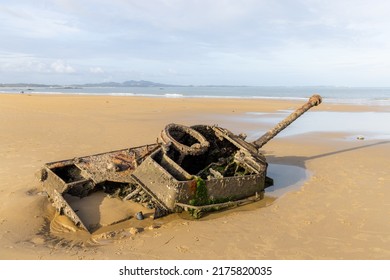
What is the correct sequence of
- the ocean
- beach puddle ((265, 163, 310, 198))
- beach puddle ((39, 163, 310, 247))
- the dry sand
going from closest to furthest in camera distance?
the dry sand → beach puddle ((39, 163, 310, 247)) → beach puddle ((265, 163, 310, 198)) → the ocean

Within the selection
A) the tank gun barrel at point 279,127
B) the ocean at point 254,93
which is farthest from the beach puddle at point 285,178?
the ocean at point 254,93

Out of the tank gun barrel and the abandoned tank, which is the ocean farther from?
the abandoned tank

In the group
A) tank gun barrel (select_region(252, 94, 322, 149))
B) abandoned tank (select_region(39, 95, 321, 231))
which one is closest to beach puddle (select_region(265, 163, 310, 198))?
abandoned tank (select_region(39, 95, 321, 231))

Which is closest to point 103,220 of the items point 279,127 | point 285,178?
point 285,178

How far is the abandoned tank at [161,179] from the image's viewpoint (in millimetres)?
6422

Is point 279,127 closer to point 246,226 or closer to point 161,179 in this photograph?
point 246,226

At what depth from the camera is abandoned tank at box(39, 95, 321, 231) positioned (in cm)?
642

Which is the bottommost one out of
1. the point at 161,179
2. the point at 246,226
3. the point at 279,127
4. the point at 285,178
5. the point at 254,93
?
the point at 246,226

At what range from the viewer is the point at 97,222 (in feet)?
20.2

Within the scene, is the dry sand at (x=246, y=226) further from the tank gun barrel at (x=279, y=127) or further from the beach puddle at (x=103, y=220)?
the tank gun barrel at (x=279, y=127)

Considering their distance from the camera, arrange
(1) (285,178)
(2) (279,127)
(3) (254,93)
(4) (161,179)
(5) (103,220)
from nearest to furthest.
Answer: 1. (5) (103,220)
2. (4) (161,179)
3. (1) (285,178)
4. (2) (279,127)
5. (3) (254,93)

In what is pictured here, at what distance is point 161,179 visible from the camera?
6480mm

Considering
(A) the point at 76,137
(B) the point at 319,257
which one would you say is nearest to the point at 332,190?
(B) the point at 319,257

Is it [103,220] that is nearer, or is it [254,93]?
[103,220]
